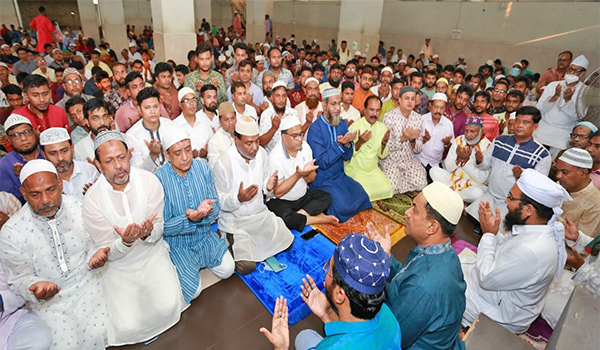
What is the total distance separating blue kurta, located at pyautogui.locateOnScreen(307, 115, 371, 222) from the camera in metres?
4.54

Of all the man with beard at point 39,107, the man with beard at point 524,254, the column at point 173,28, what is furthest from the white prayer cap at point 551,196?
the column at point 173,28

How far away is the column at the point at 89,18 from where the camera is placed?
568 inches

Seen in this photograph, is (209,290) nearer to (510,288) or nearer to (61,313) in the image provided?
(61,313)

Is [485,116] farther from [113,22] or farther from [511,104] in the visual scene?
[113,22]

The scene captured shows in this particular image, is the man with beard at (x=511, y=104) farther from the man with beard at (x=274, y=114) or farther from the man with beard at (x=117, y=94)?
the man with beard at (x=117, y=94)

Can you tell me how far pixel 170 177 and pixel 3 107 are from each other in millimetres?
4009

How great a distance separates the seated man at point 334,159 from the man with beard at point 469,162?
5.07 feet

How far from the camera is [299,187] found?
430 centimetres

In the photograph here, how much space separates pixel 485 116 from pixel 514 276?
3.73 meters

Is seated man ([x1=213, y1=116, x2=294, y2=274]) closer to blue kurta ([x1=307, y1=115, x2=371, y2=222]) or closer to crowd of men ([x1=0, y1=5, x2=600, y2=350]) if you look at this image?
crowd of men ([x1=0, y1=5, x2=600, y2=350])

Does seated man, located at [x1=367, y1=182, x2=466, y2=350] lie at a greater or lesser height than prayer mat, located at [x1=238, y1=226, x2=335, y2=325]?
greater

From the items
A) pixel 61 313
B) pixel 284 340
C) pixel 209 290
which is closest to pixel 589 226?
pixel 284 340

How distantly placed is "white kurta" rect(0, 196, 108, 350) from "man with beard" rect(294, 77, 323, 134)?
3.49 metres

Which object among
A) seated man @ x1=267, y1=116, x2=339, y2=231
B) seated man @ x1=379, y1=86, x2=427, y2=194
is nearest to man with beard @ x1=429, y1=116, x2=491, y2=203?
seated man @ x1=379, y1=86, x2=427, y2=194
